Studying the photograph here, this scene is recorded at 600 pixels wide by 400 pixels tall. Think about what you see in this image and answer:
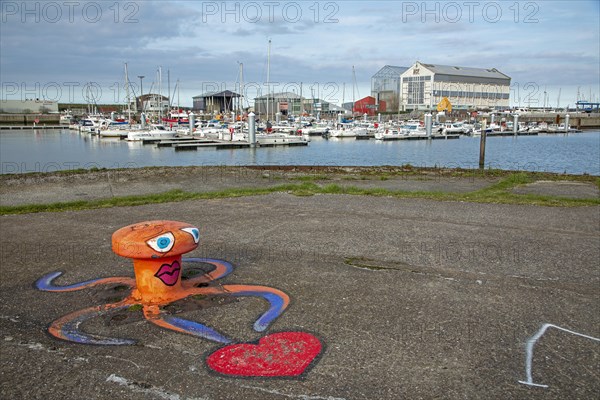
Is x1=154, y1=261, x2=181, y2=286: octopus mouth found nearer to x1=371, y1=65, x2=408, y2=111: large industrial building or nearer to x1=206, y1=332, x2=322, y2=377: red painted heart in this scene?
x1=206, y1=332, x2=322, y2=377: red painted heart

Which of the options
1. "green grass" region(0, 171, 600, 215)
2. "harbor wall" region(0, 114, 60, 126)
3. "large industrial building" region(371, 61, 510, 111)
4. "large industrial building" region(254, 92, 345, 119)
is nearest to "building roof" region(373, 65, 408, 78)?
"large industrial building" region(371, 61, 510, 111)

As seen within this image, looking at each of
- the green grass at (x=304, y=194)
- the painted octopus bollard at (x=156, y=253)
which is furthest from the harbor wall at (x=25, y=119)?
the painted octopus bollard at (x=156, y=253)

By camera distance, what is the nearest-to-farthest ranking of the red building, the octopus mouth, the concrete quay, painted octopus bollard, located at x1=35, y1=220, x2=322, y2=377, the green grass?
1. the concrete quay
2. painted octopus bollard, located at x1=35, y1=220, x2=322, y2=377
3. the octopus mouth
4. the green grass
5. the red building

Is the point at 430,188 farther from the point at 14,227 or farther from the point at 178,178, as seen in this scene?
the point at 14,227

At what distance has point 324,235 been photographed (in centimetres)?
838

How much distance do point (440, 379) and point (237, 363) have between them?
160cm

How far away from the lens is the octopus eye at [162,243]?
509cm

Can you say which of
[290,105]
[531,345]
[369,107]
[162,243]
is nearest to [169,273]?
[162,243]

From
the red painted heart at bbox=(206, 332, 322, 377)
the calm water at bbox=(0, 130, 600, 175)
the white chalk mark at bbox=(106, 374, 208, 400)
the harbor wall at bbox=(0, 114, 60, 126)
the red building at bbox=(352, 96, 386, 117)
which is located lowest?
the white chalk mark at bbox=(106, 374, 208, 400)

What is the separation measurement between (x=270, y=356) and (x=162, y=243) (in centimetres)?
173

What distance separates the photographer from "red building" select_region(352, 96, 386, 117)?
131750mm

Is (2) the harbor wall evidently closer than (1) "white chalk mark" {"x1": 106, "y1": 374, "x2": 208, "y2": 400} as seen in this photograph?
No

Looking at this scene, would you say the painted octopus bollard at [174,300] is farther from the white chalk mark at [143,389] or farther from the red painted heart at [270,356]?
the white chalk mark at [143,389]

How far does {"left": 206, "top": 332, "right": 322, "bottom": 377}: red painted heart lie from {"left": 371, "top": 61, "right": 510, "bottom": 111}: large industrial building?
374ft
